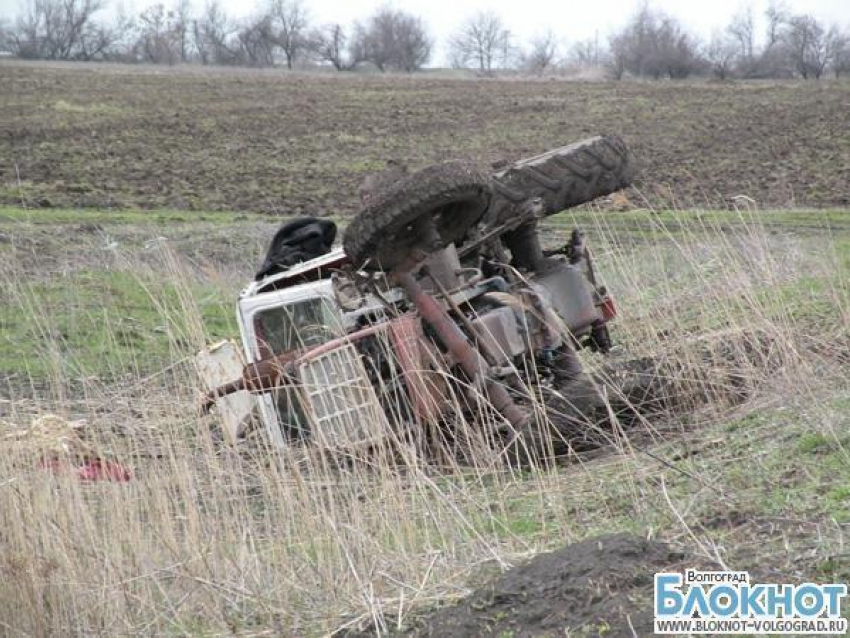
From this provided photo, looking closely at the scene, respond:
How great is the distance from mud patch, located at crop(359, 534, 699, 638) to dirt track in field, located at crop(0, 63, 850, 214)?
10966 millimetres

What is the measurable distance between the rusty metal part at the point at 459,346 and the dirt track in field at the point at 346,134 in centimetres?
840

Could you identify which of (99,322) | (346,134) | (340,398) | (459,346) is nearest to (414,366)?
(459,346)

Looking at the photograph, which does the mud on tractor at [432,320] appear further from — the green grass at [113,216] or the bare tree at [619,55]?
the bare tree at [619,55]

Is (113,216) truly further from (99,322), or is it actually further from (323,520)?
(323,520)

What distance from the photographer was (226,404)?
768 centimetres

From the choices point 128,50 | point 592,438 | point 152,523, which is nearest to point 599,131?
point 592,438

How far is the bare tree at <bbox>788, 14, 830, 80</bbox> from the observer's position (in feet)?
209

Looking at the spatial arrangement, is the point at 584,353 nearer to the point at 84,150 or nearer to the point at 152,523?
the point at 152,523

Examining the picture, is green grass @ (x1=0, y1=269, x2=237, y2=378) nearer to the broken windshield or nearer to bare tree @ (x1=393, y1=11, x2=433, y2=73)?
the broken windshield

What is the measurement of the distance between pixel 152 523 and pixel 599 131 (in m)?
24.3

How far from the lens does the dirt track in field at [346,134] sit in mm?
21531

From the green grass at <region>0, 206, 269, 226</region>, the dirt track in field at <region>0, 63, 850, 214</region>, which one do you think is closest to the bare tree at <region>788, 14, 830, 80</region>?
the dirt track in field at <region>0, 63, 850, 214</region>

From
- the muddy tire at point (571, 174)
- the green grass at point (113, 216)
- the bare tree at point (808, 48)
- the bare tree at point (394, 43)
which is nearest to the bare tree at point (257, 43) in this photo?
the bare tree at point (394, 43)

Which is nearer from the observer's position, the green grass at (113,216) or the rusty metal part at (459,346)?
the rusty metal part at (459,346)
